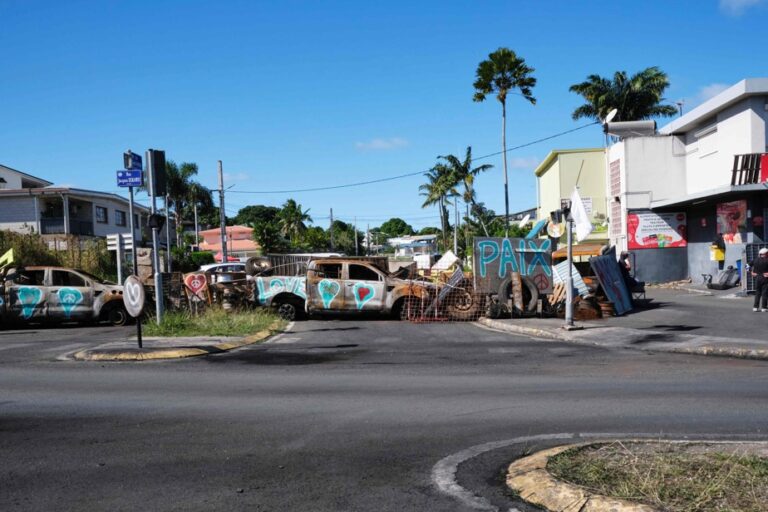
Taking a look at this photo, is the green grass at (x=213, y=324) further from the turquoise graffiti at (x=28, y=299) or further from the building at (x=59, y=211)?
the building at (x=59, y=211)

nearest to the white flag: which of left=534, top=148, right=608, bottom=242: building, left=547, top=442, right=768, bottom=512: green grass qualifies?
left=547, top=442, right=768, bottom=512: green grass

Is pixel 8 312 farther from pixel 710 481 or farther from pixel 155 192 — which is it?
pixel 710 481

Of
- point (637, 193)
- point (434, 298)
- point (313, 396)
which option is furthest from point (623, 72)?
point (313, 396)

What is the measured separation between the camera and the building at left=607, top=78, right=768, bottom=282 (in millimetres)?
23703

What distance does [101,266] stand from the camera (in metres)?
32.2

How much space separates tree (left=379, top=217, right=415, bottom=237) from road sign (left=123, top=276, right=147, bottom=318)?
172m

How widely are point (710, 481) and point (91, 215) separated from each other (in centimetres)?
4549

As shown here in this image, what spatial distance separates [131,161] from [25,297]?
5.59 m

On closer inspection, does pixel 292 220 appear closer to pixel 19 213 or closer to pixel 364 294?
pixel 19 213

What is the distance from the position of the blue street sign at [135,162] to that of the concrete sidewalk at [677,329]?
9.24m

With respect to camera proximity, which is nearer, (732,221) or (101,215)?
(732,221)

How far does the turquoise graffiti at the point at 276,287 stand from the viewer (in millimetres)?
18500

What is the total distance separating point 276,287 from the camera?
1853 cm

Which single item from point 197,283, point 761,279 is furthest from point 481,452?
point 761,279
